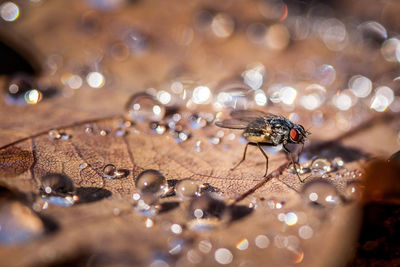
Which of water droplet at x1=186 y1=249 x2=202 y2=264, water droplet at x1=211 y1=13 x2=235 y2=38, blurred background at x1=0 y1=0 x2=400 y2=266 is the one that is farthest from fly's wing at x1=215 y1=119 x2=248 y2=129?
water droplet at x1=211 y1=13 x2=235 y2=38

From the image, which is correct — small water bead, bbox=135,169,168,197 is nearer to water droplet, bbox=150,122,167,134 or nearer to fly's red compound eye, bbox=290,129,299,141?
water droplet, bbox=150,122,167,134

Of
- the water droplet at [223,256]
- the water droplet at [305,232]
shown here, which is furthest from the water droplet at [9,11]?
the water droplet at [305,232]

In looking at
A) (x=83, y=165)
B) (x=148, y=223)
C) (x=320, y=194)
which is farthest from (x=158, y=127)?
(x=320, y=194)

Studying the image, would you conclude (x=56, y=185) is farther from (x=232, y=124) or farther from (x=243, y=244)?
(x=232, y=124)

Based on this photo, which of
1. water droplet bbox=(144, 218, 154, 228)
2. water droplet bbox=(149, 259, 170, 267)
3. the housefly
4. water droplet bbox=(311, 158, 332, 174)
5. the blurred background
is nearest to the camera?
water droplet bbox=(149, 259, 170, 267)

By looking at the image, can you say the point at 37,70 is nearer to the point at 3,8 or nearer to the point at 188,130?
the point at 3,8

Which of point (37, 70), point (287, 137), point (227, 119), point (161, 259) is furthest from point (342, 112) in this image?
point (37, 70)
